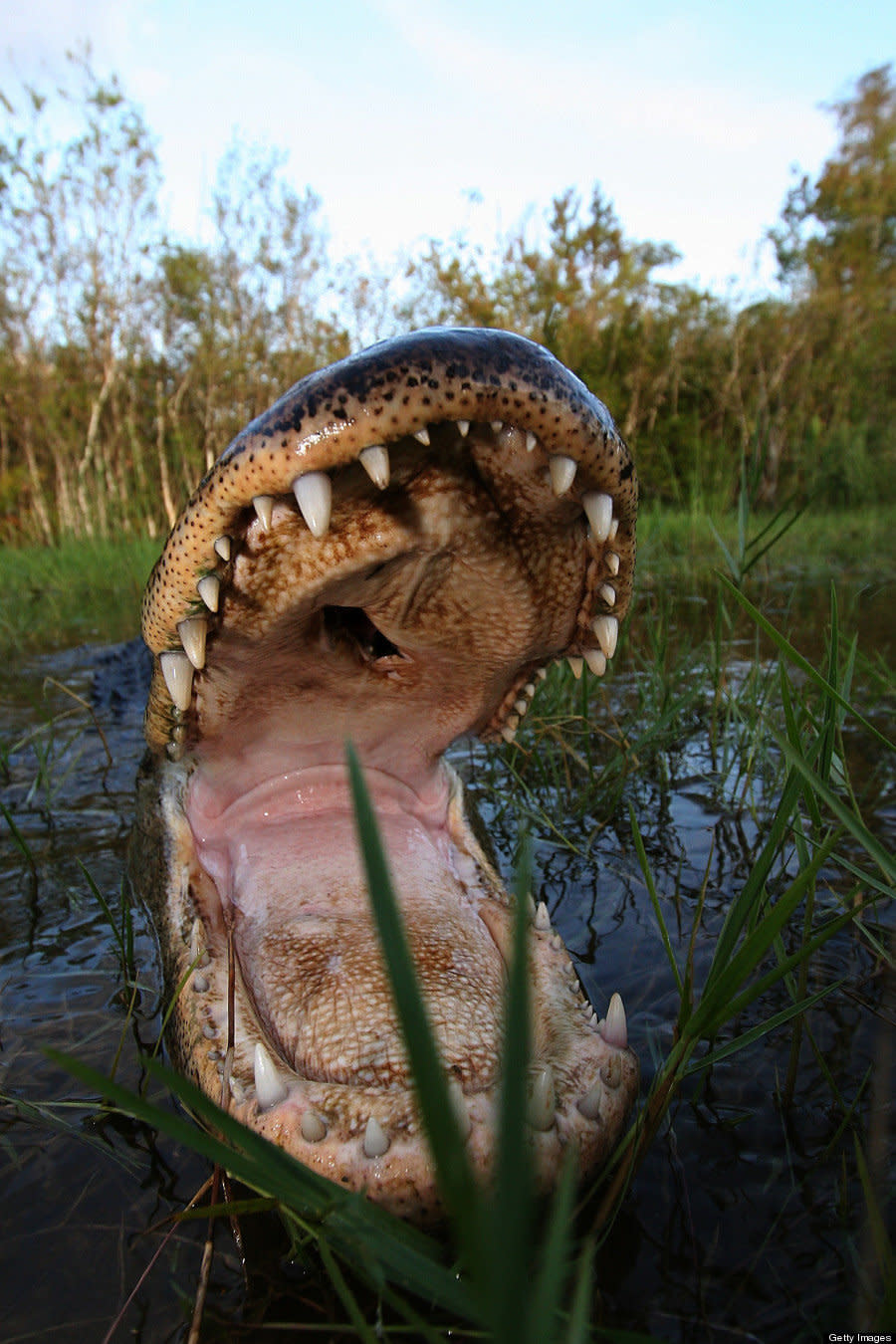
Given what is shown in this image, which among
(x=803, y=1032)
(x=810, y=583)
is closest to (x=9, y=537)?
(x=810, y=583)

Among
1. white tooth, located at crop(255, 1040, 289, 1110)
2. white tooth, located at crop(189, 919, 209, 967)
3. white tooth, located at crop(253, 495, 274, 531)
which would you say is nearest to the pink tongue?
white tooth, located at crop(189, 919, 209, 967)

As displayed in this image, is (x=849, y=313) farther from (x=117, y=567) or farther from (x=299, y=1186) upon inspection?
(x=299, y=1186)

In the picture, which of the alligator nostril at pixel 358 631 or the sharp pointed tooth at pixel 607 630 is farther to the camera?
the alligator nostril at pixel 358 631

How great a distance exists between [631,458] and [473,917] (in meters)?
0.85

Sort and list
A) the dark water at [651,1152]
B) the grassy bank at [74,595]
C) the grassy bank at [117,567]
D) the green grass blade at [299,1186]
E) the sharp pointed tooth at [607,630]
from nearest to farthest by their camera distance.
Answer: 1. the green grass blade at [299,1186]
2. the dark water at [651,1152]
3. the sharp pointed tooth at [607,630]
4. the grassy bank at [74,595]
5. the grassy bank at [117,567]

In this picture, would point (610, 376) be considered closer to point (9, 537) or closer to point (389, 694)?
point (9, 537)

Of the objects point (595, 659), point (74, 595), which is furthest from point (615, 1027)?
point (74, 595)

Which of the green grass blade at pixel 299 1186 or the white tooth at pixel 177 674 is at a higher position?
the white tooth at pixel 177 674

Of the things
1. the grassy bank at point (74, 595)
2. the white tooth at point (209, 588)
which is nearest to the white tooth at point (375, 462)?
the white tooth at point (209, 588)

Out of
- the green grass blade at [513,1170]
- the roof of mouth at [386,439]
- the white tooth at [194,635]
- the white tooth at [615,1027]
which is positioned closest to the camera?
the green grass blade at [513,1170]

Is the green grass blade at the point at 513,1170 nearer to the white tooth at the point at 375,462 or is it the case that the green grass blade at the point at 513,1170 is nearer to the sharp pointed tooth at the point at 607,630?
the white tooth at the point at 375,462

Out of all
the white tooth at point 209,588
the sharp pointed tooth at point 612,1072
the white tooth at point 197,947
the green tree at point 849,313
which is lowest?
the sharp pointed tooth at point 612,1072

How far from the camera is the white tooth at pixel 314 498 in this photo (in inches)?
38.7

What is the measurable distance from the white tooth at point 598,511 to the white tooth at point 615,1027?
66cm
